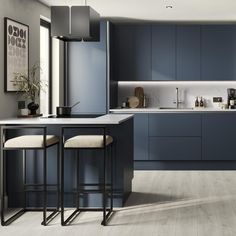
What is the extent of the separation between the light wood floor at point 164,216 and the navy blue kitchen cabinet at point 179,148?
3.90ft

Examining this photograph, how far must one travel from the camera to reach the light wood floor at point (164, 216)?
16.1 feet

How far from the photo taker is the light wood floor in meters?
4.89

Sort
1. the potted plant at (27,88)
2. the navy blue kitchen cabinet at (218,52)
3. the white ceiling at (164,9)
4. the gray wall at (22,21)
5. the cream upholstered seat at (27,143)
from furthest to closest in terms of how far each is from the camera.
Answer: the navy blue kitchen cabinet at (218,52) < the white ceiling at (164,9) < the potted plant at (27,88) < the gray wall at (22,21) < the cream upholstered seat at (27,143)

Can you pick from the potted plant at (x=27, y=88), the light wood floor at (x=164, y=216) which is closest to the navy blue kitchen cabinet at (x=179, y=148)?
the light wood floor at (x=164, y=216)

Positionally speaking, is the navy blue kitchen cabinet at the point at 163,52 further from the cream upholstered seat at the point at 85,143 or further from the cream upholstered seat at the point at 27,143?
the cream upholstered seat at the point at 27,143

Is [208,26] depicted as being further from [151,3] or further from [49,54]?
[49,54]

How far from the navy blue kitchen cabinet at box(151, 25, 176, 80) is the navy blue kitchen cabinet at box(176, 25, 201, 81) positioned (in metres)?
0.08

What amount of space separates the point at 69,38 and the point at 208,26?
352cm

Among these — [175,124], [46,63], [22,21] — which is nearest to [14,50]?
[22,21]

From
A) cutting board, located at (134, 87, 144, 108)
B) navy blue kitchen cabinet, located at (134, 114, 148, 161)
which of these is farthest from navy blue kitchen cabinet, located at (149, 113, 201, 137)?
cutting board, located at (134, 87, 144, 108)

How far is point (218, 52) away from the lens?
29.4 feet

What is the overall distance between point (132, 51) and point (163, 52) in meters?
0.49

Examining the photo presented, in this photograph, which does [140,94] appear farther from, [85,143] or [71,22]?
[85,143]

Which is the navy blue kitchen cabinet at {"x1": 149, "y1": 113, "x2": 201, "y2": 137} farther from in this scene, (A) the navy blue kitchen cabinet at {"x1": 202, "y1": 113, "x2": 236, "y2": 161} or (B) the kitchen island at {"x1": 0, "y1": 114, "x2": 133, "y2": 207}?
(B) the kitchen island at {"x1": 0, "y1": 114, "x2": 133, "y2": 207}
